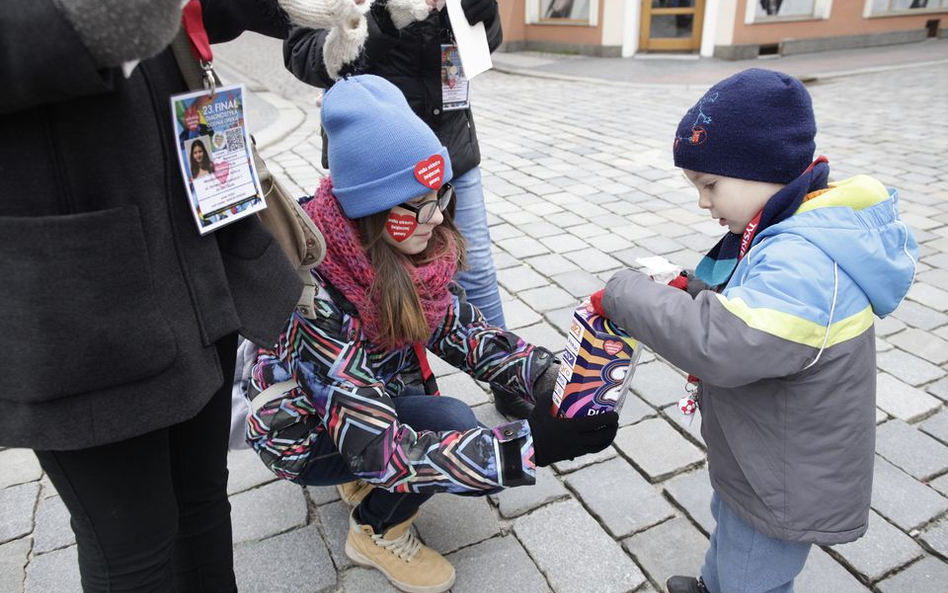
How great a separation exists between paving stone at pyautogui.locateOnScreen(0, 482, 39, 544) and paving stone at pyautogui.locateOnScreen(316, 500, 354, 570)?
90cm

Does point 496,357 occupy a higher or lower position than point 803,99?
lower

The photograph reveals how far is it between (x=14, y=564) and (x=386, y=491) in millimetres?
1130

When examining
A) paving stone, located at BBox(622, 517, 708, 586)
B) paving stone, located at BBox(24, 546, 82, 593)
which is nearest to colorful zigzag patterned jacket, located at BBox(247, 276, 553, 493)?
paving stone, located at BBox(622, 517, 708, 586)

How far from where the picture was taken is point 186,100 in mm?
1063

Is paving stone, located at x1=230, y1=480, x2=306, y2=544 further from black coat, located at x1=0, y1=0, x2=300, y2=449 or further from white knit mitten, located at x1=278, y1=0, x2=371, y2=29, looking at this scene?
white knit mitten, located at x1=278, y1=0, x2=371, y2=29

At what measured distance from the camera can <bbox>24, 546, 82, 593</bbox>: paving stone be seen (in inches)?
72.7

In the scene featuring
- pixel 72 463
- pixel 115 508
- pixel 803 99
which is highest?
pixel 803 99

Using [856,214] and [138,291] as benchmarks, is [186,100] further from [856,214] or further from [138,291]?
[856,214]

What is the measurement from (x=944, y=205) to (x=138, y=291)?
548 cm

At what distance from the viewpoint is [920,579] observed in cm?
182

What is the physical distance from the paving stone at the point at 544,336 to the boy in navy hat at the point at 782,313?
1575 millimetres

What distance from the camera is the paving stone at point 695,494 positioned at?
205 cm

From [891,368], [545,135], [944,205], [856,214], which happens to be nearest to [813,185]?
[856,214]

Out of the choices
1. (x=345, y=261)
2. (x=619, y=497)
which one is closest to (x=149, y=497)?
(x=345, y=261)
